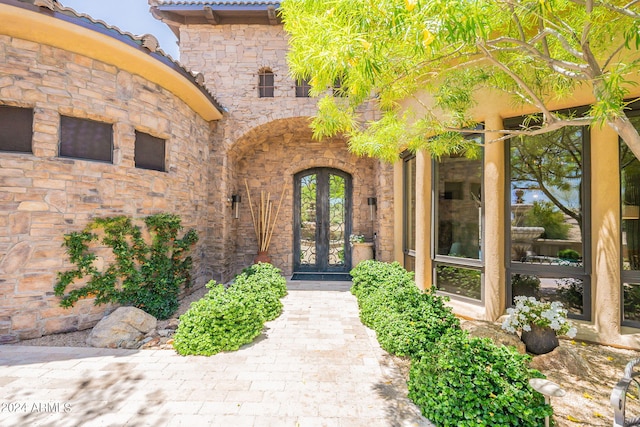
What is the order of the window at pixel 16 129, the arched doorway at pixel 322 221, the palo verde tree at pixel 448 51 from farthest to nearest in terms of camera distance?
the arched doorway at pixel 322 221, the window at pixel 16 129, the palo verde tree at pixel 448 51

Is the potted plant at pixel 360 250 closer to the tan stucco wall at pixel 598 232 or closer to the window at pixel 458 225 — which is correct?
the window at pixel 458 225

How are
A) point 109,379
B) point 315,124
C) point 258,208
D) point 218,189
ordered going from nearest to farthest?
point 109,379
point 315,124
point 218,189
point 258,208

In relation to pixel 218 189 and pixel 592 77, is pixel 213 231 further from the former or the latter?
pixel 592 77

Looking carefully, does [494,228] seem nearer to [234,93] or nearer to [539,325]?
[539,325]

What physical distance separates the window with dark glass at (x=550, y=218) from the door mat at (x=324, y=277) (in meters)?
3.62

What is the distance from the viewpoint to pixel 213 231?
6125mm

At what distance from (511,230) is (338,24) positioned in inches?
139

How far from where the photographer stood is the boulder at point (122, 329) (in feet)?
10.4

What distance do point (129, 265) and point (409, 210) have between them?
5024 millimetres

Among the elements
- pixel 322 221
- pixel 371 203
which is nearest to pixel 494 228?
pixel 371 203

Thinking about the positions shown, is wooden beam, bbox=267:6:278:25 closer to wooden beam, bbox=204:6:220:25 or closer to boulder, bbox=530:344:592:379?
wooden beam, bbox=204:6:220:25

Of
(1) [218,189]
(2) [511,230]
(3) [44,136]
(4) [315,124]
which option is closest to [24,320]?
(3) [44,136]

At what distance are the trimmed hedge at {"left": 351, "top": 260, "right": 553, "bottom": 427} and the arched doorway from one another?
416cm

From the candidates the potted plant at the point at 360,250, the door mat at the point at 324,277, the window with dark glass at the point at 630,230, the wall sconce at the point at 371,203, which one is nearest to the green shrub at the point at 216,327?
the door mat at the point at 324,277
